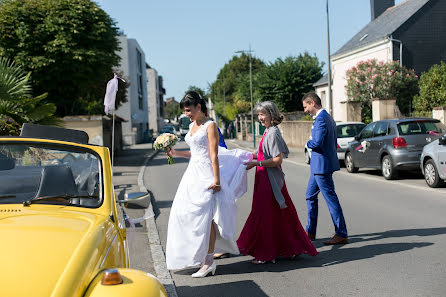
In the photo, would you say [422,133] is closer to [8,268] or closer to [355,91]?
[8,268]

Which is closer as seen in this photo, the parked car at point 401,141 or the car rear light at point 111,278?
the car rear light at point 111,278

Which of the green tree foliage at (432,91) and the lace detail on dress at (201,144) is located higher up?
the green tree foliage at (432,91)

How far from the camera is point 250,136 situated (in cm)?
5653

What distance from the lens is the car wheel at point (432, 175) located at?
40.7ft

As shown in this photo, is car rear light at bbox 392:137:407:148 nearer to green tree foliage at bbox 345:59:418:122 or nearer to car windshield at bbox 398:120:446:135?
car windshield at bbox 398:120:446:135

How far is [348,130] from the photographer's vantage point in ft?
66.9

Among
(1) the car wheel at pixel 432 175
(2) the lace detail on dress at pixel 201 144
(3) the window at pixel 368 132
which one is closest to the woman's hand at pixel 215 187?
(2) the lace detail on dress at pixel 201 144

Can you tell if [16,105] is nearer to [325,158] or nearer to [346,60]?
[325,158]

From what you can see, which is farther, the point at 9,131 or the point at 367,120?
the point at 367,120

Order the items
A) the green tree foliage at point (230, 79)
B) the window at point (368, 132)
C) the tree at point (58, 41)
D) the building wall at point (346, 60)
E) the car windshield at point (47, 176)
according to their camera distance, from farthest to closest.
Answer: the green tree foliage at point (230, 79)
the building wall at point (346, 60)
the tree at point (58, 41)
the window at point (368, 132)
the car windshield at point (47, 176)

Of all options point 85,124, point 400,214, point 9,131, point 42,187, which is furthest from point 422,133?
point 85,124

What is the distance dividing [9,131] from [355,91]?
2373 cm

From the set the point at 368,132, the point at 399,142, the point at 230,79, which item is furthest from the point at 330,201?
the point at 230,79

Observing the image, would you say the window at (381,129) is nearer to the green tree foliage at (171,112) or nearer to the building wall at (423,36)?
the building wall at (423,36)
